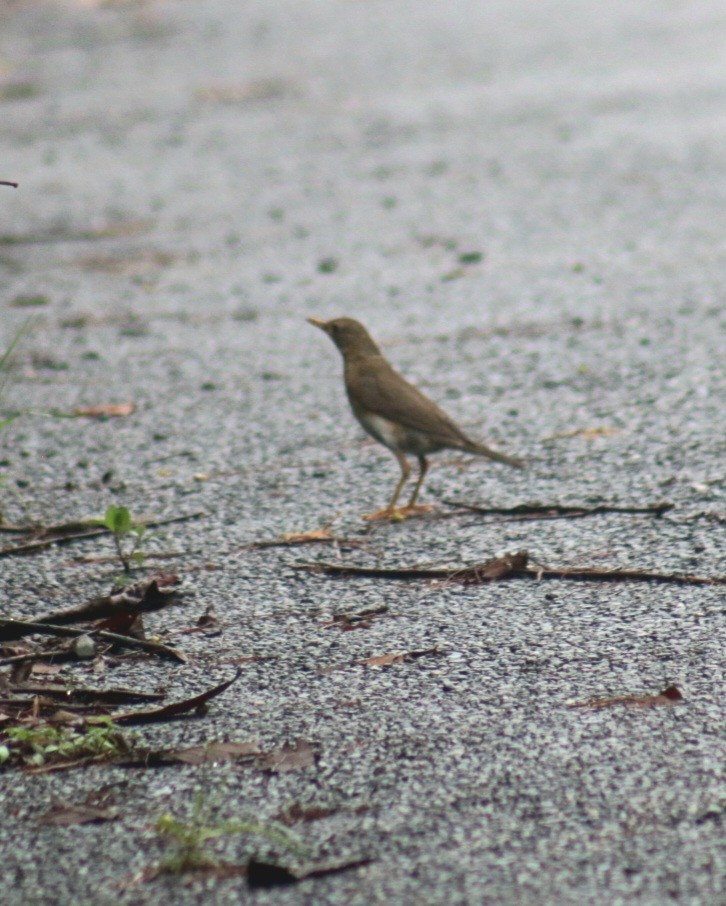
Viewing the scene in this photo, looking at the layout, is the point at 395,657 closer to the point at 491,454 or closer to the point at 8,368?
the point at 491,454

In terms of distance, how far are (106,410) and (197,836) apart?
3406mm

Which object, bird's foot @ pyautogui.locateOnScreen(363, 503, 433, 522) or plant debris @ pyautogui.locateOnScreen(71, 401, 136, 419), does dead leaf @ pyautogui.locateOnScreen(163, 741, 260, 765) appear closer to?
bird's foot @ pyautogui.locateOnScreen(363, 503, 433, 522)

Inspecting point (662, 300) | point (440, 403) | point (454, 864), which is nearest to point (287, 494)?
point (440, 403)

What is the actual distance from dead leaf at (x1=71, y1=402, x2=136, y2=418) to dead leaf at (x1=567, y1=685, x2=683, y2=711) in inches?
119

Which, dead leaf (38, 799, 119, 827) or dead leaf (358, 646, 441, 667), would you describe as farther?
dead leaf (358, 646, 441, 667)

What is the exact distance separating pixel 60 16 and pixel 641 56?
10.5m

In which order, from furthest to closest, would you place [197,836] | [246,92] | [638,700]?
[246,92] < [638,700] < [197,836]

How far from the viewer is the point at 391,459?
513 centimetres

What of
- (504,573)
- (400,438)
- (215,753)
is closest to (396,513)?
(400,438)

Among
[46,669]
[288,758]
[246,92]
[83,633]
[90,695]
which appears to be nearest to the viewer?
[288,758]

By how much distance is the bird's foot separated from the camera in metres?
4.38

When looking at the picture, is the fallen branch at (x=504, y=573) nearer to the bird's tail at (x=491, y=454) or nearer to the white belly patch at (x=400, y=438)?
the bird's tail at (x=491, y=454)

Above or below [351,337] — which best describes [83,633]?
below

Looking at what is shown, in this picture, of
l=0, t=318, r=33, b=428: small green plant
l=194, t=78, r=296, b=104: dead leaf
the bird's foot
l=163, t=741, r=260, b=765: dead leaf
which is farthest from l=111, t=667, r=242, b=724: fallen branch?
l=194, t=78, r=296, b=104: dead leaf
